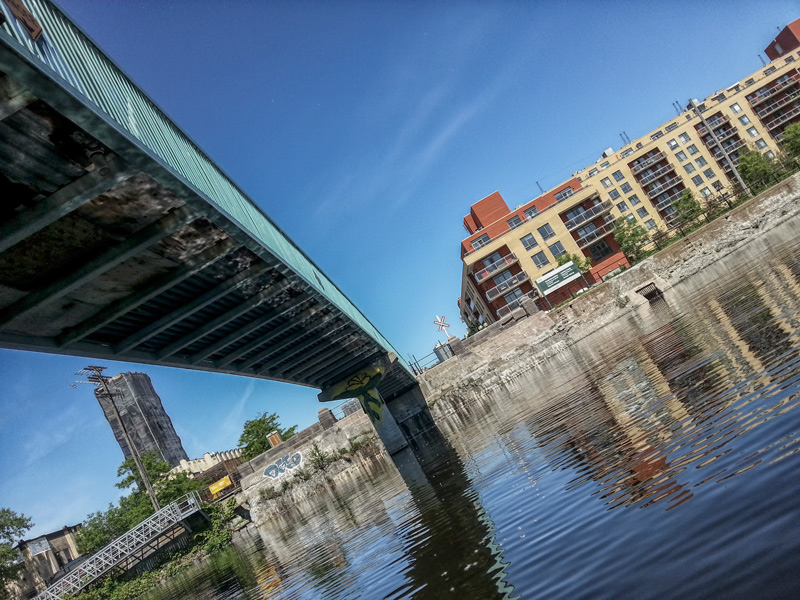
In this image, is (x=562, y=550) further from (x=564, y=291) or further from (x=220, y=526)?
(x=564, y=291)

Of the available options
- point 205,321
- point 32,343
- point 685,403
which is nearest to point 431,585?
point 685,403

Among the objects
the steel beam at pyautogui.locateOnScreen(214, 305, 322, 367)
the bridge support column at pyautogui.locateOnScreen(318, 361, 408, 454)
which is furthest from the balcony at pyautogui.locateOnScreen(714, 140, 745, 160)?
the steel beam at pyautogui.locateOnScreen(214, 305, 322, 367)

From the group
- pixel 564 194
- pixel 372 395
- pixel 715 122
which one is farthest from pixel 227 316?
pixel 715 122

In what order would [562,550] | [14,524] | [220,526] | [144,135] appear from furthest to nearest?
[14,524] → [220,526] → [144,135] → [562,550]

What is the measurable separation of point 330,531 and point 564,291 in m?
53.4

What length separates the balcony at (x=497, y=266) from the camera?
228 feet

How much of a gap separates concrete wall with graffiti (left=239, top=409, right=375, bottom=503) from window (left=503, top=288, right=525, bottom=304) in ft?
109

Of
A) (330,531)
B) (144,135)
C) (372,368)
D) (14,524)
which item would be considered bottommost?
(330,531)

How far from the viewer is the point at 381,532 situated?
11.0 metres

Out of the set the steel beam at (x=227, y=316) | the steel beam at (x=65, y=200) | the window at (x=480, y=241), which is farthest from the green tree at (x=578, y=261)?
the steel beam at (x=65, y=200)

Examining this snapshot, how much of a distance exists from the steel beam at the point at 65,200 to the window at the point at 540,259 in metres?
66.1

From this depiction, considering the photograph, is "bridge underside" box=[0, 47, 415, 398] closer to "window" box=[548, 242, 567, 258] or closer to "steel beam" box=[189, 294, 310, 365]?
"steel beam" box=[189, 294, 310, 365]

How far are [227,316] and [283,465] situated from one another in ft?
101

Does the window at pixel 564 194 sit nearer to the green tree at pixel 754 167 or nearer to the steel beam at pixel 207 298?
the green tree at pixel 754 167
